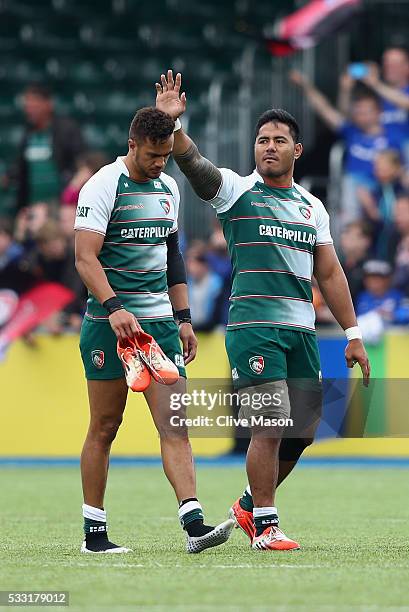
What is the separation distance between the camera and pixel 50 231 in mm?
14836

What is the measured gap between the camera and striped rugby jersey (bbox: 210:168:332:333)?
23.4ft

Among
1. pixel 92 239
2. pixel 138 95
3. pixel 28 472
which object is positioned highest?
pixel 138 95

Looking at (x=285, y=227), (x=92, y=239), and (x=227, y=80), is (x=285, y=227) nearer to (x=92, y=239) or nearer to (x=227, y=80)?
(x=92, y=239)

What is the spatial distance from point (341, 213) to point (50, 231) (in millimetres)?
3798

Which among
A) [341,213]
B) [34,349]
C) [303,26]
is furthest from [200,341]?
[303,26]

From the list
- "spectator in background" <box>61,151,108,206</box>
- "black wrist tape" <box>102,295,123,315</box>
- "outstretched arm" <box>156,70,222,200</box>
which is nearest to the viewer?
"black wrist tape" <box>102,295,123,315</box>

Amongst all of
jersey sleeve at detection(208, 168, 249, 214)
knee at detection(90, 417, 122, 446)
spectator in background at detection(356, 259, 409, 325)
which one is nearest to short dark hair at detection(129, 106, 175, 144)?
jersey sleeve at detection(208, 168, 249, 214)

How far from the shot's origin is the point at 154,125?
6.66m

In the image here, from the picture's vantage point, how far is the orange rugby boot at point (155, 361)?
21.4 ft

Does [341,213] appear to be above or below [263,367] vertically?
above

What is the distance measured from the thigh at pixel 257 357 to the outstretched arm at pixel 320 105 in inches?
411

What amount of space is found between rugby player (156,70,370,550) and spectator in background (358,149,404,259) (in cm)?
844

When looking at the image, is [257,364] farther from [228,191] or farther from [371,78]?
[371,78]

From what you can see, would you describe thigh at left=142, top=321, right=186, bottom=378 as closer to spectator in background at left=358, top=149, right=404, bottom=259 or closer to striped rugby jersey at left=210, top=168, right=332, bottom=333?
striped rugby jersey at left=210, top=168, right=332, bottom=333
